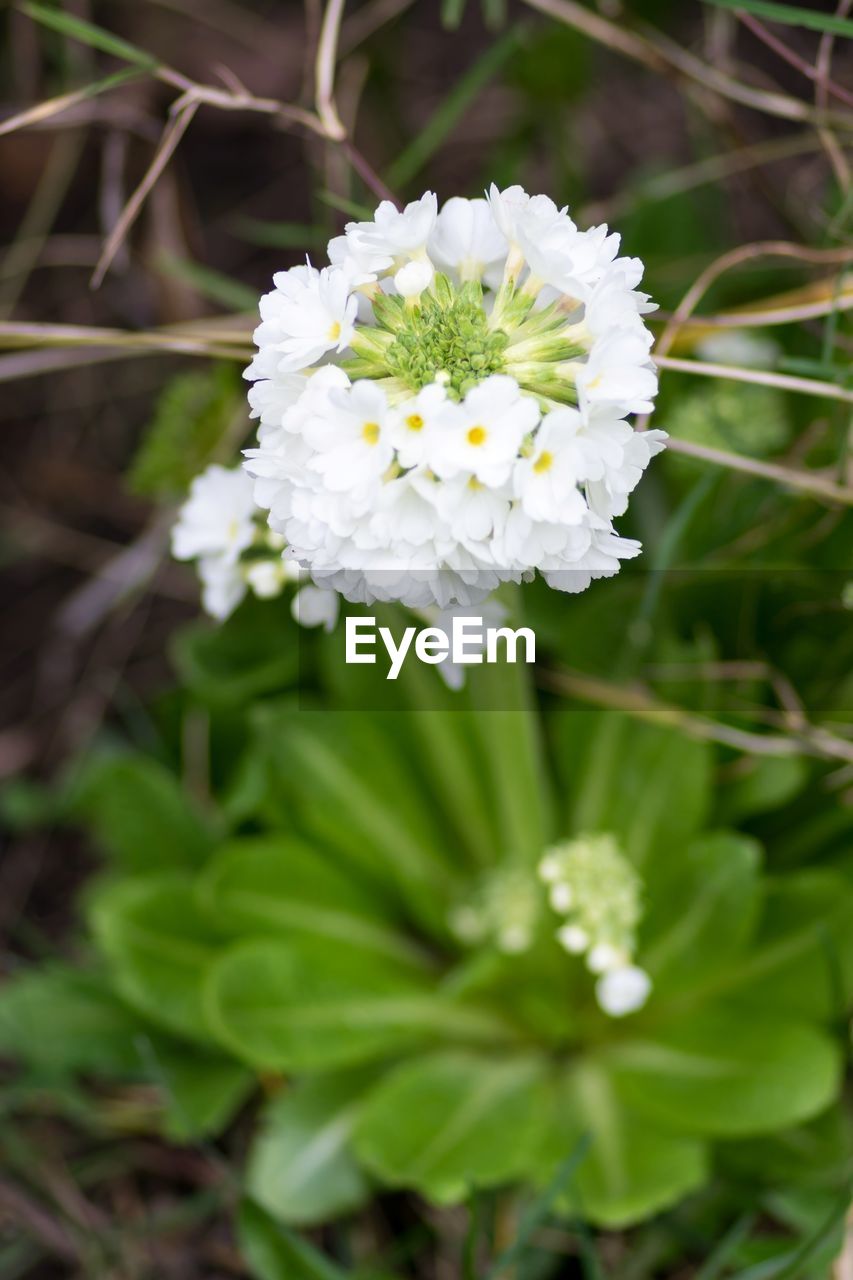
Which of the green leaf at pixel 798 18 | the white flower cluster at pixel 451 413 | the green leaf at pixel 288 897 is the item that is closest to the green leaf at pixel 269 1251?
the green leaf at pixel 288 897

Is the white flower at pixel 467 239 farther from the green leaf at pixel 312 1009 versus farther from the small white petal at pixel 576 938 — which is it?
the green leaf at pixel 312 1009

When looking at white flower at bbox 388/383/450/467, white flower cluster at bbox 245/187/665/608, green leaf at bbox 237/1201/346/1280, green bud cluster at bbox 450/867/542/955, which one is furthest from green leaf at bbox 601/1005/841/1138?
white flower at bbox 388/383/450/467

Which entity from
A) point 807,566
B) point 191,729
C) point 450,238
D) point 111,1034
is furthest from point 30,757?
point 450,238

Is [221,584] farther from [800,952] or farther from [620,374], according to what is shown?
[800,952]

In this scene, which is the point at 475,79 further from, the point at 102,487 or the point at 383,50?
the point at 102,487

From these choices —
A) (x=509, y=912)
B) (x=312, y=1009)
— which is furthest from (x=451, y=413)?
(x=312, y=1009)

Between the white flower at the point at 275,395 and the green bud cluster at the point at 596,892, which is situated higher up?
the white flower at the point at 275,395

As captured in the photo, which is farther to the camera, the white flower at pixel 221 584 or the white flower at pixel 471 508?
the white flower at pixel 221 584
